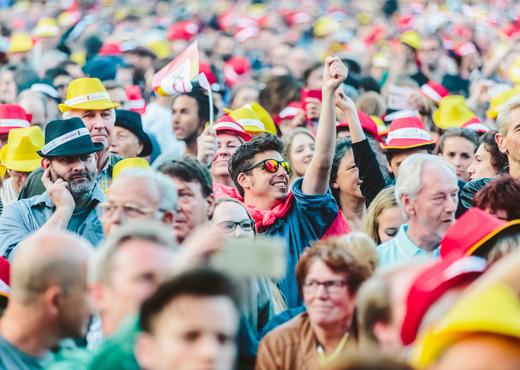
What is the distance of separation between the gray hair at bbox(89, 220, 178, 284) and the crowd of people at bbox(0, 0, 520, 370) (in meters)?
0.01

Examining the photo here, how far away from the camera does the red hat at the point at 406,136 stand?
9.91 m

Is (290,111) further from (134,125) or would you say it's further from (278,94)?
(134,125)

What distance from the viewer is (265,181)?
8375 mm

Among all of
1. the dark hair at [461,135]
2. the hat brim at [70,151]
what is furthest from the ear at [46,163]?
the dark hair at [461,135]

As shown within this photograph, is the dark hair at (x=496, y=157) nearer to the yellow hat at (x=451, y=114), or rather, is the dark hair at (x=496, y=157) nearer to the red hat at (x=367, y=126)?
the red hat at (x=367, y=126)

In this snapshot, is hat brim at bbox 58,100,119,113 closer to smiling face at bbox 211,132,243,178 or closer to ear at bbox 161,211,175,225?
smiling face at bbox 211,132,243,178

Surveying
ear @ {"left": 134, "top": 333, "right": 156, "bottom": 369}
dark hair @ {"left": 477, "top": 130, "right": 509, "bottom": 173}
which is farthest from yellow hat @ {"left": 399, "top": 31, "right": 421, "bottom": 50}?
ear @ {"left": 134, "top": 333, "right": 156, "bottom": 369}

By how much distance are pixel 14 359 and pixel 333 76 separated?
333cm

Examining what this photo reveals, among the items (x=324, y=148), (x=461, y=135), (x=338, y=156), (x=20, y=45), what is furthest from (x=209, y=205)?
(x=20, y=45)

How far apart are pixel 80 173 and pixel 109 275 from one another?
343 centimetres

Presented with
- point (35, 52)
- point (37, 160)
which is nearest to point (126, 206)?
point (37, 160)

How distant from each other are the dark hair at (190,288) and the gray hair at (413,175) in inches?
120

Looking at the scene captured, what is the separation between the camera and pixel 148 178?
626 cm

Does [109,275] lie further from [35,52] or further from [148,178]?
[35,52]
